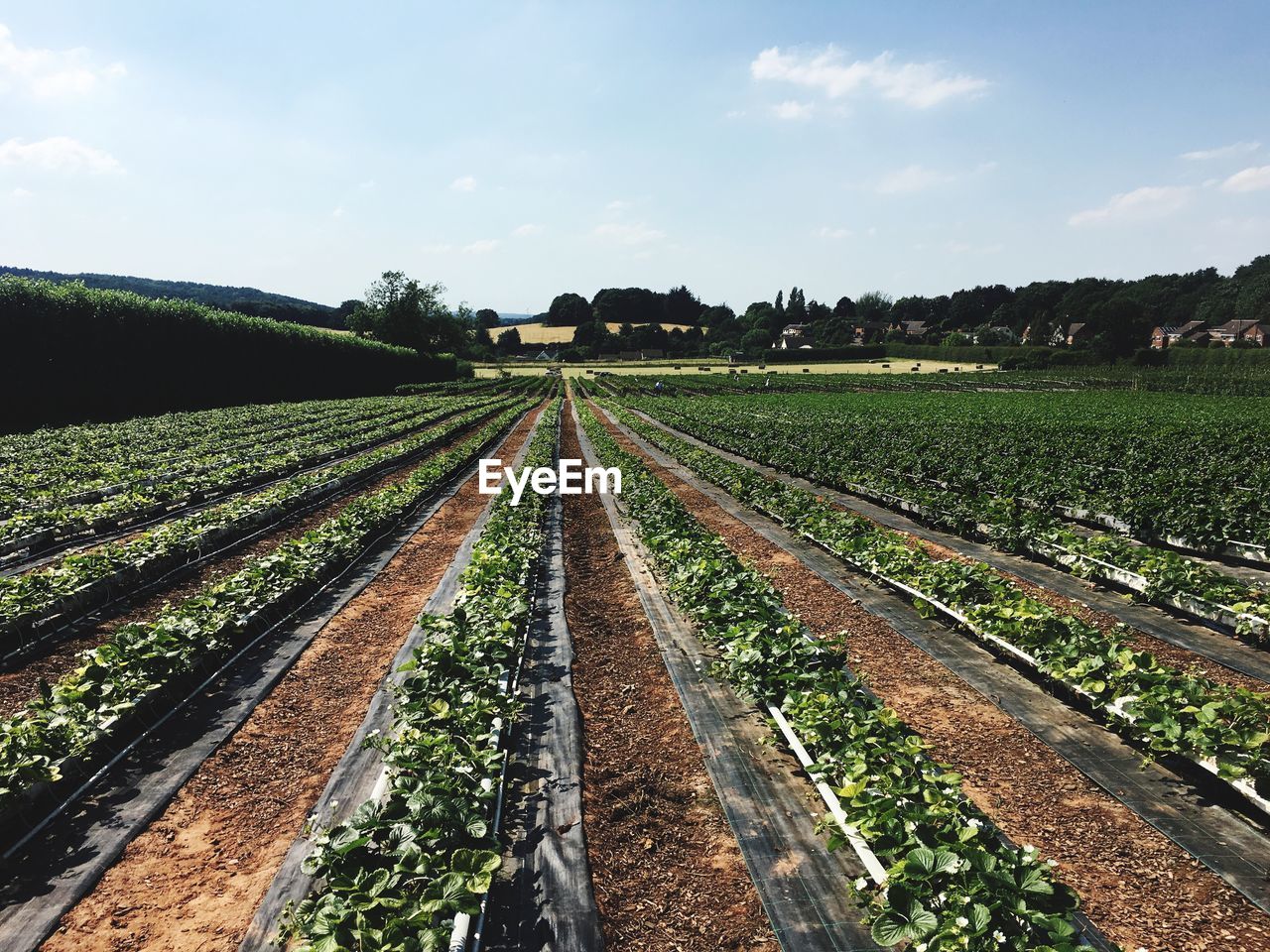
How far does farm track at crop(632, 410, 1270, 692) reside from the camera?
6852 millimetres

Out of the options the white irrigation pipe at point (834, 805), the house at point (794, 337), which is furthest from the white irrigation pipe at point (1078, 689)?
the house at point (794, 337)

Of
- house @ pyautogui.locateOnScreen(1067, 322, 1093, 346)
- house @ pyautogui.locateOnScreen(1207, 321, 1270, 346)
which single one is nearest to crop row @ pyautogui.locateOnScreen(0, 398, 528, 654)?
house @ pyautogui.locateOnScreen(1067, 322, 1093, 346)

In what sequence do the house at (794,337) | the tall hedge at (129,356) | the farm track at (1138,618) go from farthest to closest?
the house at (794,337), the tall hedge at (129,356), the farm track at (1138,618)

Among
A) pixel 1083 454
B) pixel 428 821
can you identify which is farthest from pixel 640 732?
pixel 1083 454

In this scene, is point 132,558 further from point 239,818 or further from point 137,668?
point 239,818

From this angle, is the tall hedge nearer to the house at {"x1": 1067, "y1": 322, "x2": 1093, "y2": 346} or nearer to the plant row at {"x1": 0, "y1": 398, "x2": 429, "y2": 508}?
the plant row at {"x1": 0, "y1": 398, "x2": 429, "y2": 508}

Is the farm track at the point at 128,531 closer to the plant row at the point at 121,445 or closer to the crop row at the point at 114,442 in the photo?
the plant row at the point at 121,445

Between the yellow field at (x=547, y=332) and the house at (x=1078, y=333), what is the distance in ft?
295

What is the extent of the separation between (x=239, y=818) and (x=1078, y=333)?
147511 mm

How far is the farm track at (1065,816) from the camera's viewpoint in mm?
3680

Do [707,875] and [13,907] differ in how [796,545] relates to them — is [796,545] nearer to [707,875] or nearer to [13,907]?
[707,875]

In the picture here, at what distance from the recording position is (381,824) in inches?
150

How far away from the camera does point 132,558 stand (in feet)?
30.5

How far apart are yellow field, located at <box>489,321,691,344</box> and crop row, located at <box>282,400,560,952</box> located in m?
152
